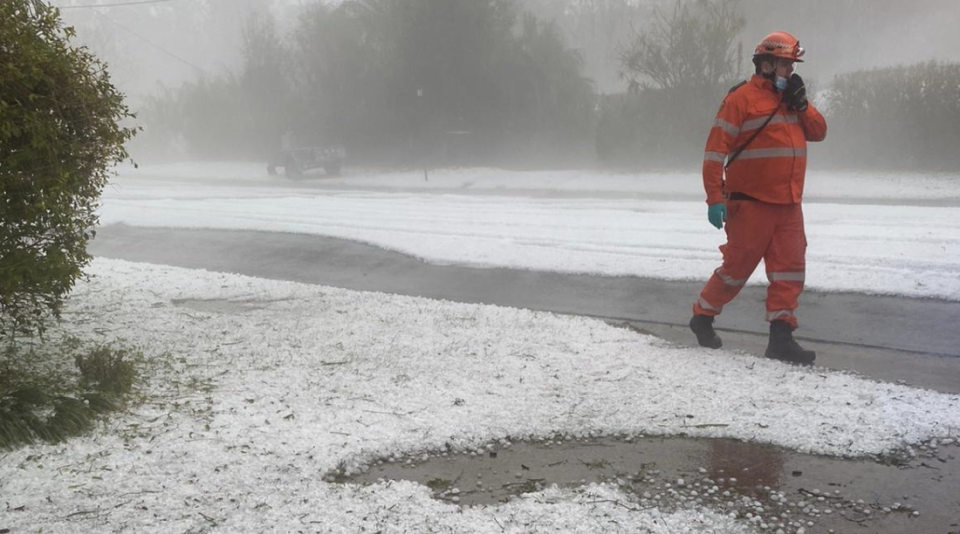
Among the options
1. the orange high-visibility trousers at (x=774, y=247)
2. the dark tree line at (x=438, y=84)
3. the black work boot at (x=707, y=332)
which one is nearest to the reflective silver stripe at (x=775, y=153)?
the orange high-visibility trousers at (x=774, y=247)

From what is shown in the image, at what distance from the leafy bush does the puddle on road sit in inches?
89.2

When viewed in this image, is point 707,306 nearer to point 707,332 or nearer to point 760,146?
point 707,332

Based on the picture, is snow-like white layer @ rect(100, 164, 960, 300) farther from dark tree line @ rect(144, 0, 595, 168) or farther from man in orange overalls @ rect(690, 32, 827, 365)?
dark tree line @ rect(144, 0, 595, 168)

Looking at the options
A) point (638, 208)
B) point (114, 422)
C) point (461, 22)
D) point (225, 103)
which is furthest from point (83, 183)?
point (225, 103)

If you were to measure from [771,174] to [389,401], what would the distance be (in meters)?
2.94

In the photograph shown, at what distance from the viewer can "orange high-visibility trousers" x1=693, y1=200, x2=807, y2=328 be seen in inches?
213

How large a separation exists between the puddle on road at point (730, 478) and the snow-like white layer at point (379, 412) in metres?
0.12

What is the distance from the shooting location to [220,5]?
276 ft

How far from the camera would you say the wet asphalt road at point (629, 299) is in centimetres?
571

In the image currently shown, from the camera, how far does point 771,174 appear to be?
541 centimetres

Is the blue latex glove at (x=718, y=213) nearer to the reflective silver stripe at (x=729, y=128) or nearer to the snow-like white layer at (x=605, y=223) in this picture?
the reflective silver stripe at (x=729, y=128)

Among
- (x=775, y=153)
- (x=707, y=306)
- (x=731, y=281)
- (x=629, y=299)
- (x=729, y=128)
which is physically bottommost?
(x=629, y=299)

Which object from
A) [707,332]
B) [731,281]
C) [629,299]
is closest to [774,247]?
[731,281]

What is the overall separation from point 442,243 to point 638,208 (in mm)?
5678
